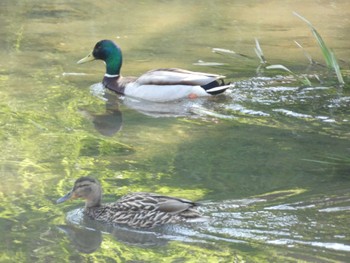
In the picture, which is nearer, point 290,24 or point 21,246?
point 21,246

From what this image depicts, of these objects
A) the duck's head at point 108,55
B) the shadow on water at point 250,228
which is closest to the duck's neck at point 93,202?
the shadow on water at point 250,228

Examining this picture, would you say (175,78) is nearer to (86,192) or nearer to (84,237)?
(86,192)

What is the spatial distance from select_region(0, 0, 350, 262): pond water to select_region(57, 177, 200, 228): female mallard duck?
9 cm

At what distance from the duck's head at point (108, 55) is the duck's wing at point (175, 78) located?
67cm

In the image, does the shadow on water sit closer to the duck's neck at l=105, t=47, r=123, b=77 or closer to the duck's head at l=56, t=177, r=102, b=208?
the duck's head at l=56, t=177, r=102, b=208

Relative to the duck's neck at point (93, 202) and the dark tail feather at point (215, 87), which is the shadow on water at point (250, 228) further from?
the dark tail feather at point (215, 87)

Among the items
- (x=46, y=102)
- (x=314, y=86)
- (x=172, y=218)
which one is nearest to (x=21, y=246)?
(x=172, y=218)

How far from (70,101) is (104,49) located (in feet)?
5.38

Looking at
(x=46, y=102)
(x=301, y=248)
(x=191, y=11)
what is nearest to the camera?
(x=301, y=248)

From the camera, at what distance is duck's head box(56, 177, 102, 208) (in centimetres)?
787

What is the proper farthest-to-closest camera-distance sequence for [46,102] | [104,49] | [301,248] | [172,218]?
[104,49] < [46,102] < [172,218] < [301,248]

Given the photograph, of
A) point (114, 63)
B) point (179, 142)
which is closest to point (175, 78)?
point (114, 63)

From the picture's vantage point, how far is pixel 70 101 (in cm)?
1135

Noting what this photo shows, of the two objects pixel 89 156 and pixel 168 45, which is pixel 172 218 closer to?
pixel 89 156
